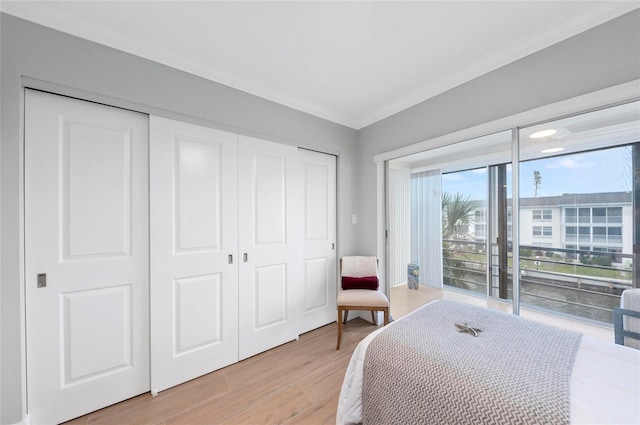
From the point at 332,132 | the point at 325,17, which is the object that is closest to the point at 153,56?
the point at 325,17

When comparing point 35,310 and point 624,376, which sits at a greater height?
point 35,310

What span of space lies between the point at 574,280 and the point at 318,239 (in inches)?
87.8

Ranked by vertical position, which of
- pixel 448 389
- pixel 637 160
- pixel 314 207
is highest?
pixel 637 160

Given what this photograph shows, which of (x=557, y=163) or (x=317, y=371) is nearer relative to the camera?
(x=557, y=163)

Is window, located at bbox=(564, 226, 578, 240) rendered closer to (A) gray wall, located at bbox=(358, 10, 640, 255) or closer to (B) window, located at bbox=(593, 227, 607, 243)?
(B) window, located at bbox=(593, 227, 607, 243)

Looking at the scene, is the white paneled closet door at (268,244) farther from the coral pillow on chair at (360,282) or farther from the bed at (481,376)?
the bed at (481,376)

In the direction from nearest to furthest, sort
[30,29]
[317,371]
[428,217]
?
[30,29]
[317,371]
[428,217]

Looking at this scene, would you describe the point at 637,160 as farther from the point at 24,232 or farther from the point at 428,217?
the point at 24,232

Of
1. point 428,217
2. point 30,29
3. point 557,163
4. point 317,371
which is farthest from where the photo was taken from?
point 428,217

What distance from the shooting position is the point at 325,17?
1.56 m

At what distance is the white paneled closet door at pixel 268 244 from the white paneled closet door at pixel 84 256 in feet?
2.58

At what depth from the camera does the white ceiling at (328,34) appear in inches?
58.1

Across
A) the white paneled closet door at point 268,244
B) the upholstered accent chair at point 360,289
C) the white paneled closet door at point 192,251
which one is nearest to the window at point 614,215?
the upholstered accent chair at point 360,289

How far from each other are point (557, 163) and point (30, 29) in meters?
3.66
